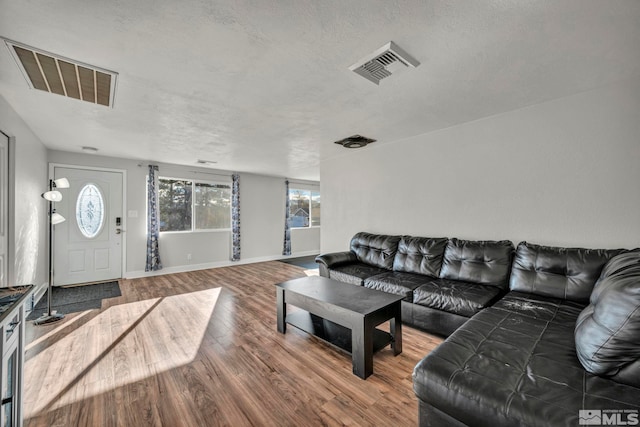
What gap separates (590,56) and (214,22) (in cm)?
268

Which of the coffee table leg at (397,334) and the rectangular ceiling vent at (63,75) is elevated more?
the rectangular ceiling vent at (63,75)

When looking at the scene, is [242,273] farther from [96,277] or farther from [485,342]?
[485,342]

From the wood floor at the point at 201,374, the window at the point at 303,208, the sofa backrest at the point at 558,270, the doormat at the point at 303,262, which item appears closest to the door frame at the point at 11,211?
the wood floor at the point at 201,374

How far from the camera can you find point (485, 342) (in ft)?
5.19

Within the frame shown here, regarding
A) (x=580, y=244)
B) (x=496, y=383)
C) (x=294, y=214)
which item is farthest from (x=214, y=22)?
(x=294, y=214)

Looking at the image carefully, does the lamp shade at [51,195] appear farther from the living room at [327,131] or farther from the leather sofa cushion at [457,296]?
the leather sofa cushion at [457,296]

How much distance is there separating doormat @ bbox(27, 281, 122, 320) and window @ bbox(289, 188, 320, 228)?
4477mm

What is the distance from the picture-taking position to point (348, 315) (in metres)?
2.08

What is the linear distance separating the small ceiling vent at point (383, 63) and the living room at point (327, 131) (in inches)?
2.5

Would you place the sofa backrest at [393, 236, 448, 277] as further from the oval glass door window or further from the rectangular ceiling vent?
the oval glass door window

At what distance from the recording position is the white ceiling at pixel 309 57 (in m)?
1.50

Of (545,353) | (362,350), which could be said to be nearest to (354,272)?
(362,350)

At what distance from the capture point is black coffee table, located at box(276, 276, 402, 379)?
78.6 inches

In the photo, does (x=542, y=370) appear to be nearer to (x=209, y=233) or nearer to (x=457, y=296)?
(x=457, y=296)
